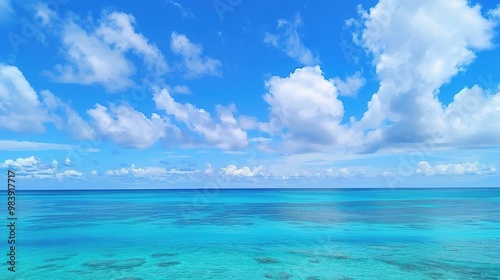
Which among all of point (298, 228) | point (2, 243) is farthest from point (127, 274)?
point (298, 228)

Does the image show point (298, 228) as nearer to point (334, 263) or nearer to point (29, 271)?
point (334, 263)

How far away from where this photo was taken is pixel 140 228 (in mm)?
40562

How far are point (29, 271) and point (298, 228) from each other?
27.6 meters

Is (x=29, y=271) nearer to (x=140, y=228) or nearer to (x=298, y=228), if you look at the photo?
(x=140, y=228)

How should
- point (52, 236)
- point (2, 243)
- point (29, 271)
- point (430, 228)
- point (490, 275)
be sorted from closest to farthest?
point (490, 275), point (29, 271), point (2, 243), point (52, 236), point (430, 228)

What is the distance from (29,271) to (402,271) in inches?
1009

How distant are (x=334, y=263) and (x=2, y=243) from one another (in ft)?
98.4

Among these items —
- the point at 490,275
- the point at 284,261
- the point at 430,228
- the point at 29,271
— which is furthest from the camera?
the point at 430,228

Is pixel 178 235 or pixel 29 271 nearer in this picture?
pixel 29 271

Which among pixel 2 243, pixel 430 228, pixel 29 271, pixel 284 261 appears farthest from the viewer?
pixel 430 228

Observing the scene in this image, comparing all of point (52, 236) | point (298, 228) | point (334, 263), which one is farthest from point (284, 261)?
point (52, 236)

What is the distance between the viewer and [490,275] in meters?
21.0

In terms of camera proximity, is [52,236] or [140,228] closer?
[52,236]

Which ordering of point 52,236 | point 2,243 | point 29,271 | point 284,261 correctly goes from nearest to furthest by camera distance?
1. point 29,271
2. point 284,261
3. point 2,243
4. point 52,236
